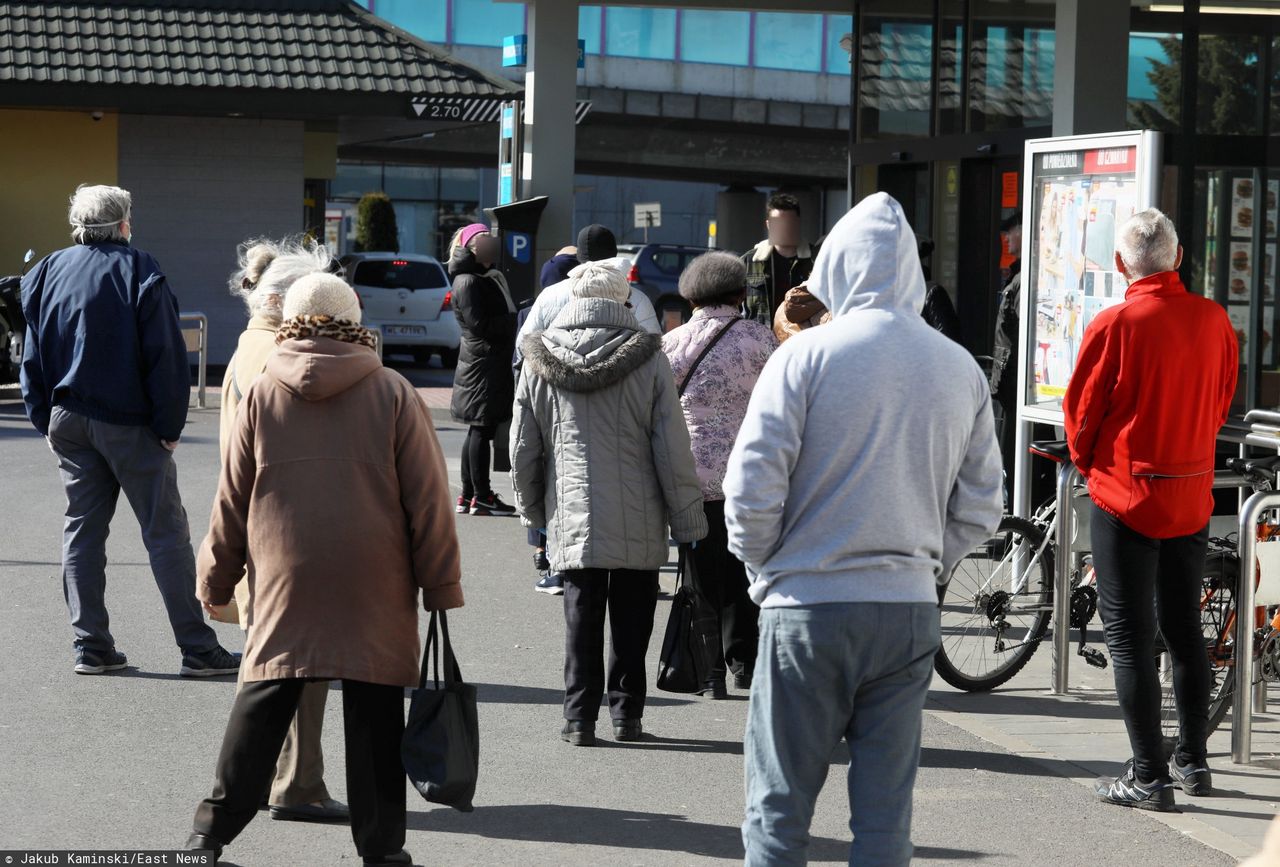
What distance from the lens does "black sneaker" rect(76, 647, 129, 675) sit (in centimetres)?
727

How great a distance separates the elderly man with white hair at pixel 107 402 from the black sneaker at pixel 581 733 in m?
1.69

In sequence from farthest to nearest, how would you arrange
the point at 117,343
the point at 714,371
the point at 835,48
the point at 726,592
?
the point at 835,48 < the point at 726,592 < the point at 714,371 < the point at 117,343

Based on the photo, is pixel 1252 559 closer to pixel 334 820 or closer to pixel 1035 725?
pixel 1035 725

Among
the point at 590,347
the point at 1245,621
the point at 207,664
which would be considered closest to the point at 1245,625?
the point at 1245,621

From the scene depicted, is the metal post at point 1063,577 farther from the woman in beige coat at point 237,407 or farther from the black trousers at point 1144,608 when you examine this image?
the woman in beige coat at point 237,407

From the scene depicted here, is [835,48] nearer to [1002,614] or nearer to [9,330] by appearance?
[9,330]

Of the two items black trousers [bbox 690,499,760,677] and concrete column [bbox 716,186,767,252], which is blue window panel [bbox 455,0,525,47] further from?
black trousers [bbox 690,499,760,677]

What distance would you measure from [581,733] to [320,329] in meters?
2.27

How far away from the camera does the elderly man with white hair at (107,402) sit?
23.0 feet

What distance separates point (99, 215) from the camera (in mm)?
7066

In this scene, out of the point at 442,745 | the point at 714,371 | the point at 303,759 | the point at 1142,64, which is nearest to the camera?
the point at 442,745

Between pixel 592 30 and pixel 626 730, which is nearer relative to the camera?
pixel 626 730

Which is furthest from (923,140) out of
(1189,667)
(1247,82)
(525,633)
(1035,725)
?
(1189,667)

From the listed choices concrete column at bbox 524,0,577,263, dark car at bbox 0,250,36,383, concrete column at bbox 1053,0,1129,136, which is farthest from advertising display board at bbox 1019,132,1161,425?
dark car at bbox 0,250,36,383
